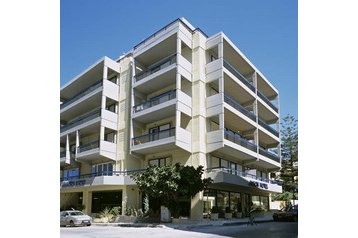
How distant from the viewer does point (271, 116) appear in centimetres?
2705

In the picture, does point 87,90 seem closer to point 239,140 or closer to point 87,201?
point 87,201

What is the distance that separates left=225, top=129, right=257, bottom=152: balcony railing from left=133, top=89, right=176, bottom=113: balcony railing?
3669 mm

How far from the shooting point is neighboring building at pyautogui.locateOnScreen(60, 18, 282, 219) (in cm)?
1831

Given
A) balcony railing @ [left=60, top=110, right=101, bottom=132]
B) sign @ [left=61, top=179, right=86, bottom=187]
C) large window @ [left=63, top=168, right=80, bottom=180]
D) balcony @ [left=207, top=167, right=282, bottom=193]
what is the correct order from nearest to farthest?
balcony @ [left=207, top=167, right=282, bottom=193] < sign @ [left=61, top=179, right=86, bottom=187] < balcony railing @ [left=60, top=110, right=101, bottom=132] < large window @ [left=63, top=168, right=80, bottom=180]

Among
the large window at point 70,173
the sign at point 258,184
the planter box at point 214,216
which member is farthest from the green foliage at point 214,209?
the large window at point 70,173

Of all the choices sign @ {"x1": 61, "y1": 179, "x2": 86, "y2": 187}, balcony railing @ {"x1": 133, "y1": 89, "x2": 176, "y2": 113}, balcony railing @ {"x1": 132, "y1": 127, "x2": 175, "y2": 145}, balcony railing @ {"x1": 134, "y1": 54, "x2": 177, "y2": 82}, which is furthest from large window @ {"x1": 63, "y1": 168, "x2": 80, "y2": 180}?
balcony railing @ {"x1": 134, "y1": 54, "x2": 177, "y2": 82}

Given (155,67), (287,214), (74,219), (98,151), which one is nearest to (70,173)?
(98,151)

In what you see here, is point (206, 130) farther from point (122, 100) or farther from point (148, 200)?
point (122, 100)

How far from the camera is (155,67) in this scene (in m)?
20.0

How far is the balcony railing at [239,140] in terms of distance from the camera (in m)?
19.1

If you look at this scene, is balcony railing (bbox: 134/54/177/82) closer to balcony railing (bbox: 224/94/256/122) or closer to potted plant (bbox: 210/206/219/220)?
balcony railing (bbox: 224/94/256/122)
